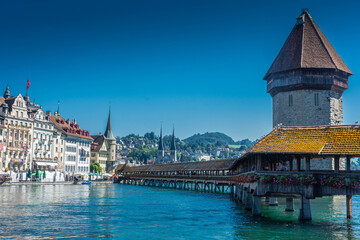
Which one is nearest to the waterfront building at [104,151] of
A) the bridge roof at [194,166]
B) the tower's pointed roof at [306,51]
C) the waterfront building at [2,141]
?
the bridge roof at [194,166]

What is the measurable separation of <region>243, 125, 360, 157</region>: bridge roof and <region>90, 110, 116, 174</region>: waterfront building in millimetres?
99332

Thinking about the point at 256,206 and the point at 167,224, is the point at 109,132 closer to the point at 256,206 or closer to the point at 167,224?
the point at 256,206

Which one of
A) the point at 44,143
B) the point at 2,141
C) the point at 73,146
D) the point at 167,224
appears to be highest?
the point at 44,143

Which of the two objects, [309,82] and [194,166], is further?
[194,166]

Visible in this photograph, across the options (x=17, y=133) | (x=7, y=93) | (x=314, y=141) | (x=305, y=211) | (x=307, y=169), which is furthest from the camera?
(x=7, y=93)

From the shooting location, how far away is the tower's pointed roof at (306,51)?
2082 inches

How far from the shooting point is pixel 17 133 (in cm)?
8375

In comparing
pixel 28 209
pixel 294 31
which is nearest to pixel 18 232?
pixel 28 209

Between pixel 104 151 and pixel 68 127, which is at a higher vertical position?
pixel 68 127

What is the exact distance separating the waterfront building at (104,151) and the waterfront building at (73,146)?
1226cm

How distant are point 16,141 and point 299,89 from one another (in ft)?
179

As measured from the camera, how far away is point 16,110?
3270 inches

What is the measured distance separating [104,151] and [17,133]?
42.0 metres

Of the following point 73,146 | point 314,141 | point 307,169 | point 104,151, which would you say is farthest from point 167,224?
point 104,151
